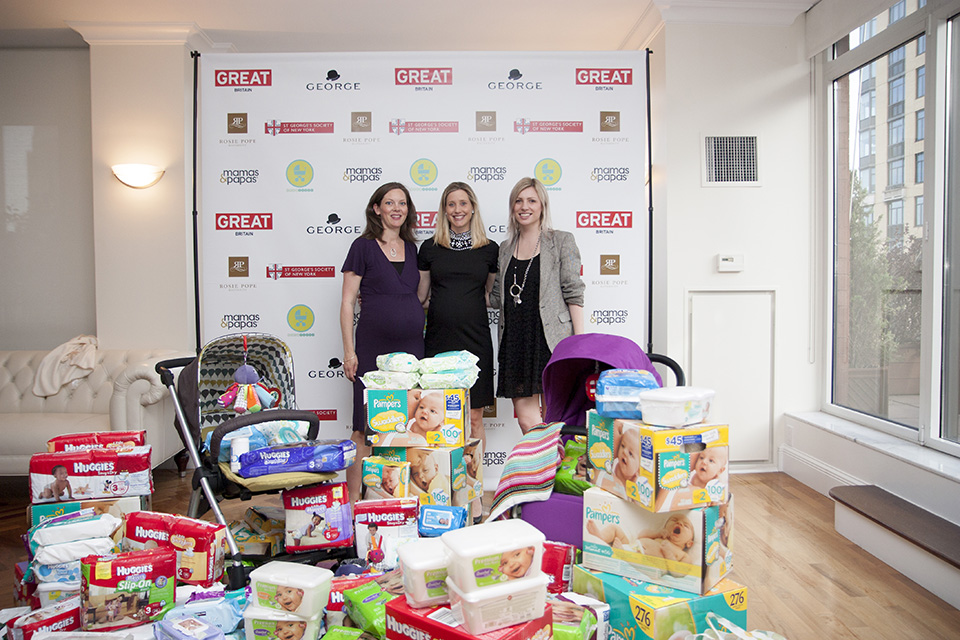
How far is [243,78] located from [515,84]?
1.62 m

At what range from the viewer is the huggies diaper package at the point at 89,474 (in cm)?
244

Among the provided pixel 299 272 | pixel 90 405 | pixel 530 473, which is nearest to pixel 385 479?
pixel 530 473

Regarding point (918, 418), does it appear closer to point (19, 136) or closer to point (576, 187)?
point (576, 187)

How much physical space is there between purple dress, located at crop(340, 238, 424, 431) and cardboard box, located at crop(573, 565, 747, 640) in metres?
1.78

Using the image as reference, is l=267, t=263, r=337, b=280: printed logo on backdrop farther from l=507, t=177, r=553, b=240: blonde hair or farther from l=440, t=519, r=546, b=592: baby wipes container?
l=440, t=519, r=546, b=592: baby wipes container

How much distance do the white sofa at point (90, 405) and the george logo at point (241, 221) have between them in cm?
95

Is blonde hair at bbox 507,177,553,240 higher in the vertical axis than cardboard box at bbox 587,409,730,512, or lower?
higher

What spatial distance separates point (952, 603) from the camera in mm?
2455

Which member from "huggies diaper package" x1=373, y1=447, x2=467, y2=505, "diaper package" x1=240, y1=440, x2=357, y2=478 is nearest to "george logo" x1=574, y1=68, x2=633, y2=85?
A: "huggies diaper package" x1=373, y1=447, x2=467, y2=505

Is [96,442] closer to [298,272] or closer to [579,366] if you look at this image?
[298,272]

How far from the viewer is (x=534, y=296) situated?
346cm

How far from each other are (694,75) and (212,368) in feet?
11.3

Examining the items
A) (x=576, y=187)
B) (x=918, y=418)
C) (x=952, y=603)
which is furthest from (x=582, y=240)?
(x=952, y=603)

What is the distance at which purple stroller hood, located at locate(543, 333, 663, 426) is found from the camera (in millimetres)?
2438
